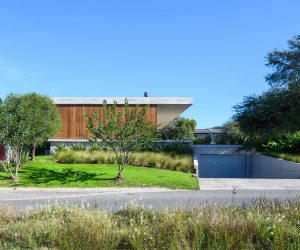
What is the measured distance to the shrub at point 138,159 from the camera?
26.0 metres

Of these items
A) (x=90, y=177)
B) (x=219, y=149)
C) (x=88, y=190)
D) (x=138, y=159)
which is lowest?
(x=88, y=190)

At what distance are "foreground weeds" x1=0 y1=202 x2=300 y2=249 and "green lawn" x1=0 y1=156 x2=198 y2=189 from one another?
12.1 meters

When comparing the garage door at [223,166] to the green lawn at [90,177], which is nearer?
the green lawn at [90,177]

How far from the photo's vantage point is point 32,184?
777 inches

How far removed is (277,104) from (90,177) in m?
9.92

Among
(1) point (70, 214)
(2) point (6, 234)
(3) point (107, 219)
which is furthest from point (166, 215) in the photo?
(2) point (6, 234)

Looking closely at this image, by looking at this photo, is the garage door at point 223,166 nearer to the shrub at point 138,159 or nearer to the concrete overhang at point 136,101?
the concrete overhang at point 136,101

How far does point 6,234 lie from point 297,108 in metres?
15.7

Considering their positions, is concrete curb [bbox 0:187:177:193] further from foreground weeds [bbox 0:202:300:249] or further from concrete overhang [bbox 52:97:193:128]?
concrete overhang [bbox 52:97:193:128]

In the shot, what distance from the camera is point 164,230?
6.66 m

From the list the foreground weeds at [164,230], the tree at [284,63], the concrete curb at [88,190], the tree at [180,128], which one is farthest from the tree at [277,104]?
the tree at [180,128]

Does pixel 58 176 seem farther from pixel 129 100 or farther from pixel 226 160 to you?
pixel 226 160

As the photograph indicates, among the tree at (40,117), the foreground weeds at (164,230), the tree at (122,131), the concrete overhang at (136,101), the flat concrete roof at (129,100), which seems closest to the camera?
the foreground weeds at (164,230)

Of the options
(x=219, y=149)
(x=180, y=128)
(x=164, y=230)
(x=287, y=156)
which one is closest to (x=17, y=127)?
(x=164, y=230)
